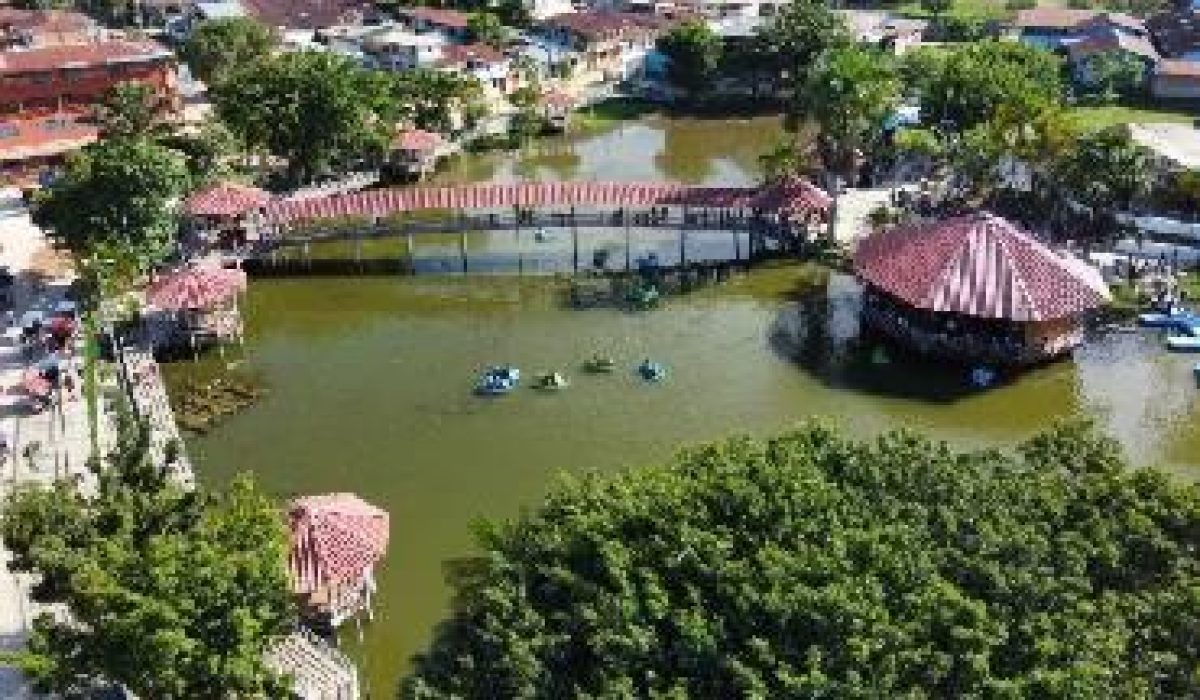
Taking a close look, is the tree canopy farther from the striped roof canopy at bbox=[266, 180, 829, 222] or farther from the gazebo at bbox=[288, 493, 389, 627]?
the striped roof canopy at bbox=[266, 180, 829, 222]

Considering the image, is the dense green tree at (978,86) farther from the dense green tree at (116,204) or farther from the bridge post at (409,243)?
the dense green tree at (116,204)

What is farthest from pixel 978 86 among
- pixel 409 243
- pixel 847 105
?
pixel 409 243

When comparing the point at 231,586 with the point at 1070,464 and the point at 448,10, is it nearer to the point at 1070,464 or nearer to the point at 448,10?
the point at 1070,464

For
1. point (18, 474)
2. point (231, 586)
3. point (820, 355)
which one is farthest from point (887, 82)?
point (231, 586)

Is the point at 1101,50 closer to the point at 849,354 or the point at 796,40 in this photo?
the point at 796,40

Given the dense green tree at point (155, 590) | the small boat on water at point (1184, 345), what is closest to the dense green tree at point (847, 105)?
the small boat on water at point (1184, 345)
